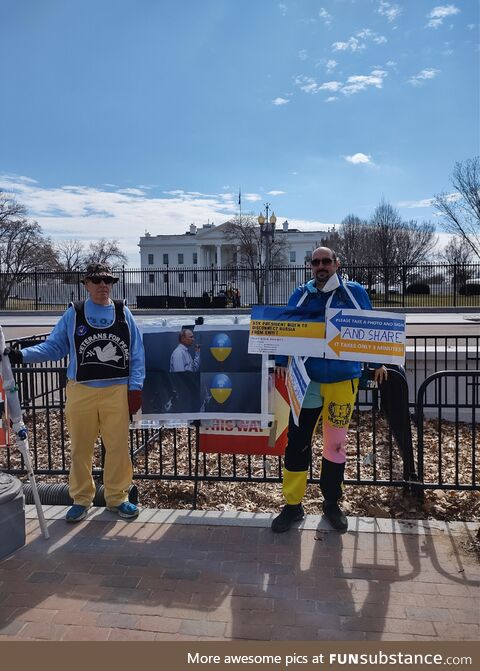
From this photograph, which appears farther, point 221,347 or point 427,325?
point 427,325

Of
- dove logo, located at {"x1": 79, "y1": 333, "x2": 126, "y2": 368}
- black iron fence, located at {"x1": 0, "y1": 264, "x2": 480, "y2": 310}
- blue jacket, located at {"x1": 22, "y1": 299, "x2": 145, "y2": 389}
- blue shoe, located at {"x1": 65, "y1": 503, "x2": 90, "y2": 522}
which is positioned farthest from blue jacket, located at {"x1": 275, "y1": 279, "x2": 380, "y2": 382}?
black iron fence, located at {"x1": 0, "y1": 264, "x2": 480, "y2": 310}

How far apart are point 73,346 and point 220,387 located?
4.12 feet

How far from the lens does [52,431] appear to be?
7.15 m

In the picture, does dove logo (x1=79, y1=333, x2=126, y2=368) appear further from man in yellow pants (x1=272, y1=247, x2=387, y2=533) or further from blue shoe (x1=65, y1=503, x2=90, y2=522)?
man in yellow pants (x1=272, y1=247, x2=387, y2=533)

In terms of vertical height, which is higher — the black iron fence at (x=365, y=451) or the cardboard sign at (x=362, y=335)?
the cardboard sign at (x=362, y=335)

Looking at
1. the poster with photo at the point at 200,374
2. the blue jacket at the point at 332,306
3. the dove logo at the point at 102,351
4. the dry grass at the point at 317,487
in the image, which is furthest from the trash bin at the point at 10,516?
the blue jacket at the point at 332,306

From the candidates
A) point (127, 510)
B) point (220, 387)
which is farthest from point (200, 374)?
point (127, 510)

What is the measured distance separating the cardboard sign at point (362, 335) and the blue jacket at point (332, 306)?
58 mm

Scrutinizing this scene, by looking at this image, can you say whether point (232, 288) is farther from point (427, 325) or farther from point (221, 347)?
point (221, 347)

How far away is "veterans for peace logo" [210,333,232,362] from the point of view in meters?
4.42

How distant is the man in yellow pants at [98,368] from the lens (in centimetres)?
383

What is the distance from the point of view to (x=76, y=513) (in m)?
4.01

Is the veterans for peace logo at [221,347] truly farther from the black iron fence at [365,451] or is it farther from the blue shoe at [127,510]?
the blue shoe at [127,510]

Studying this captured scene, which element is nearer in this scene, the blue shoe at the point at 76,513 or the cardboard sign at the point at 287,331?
the cardboard sign at the point at 287,331
